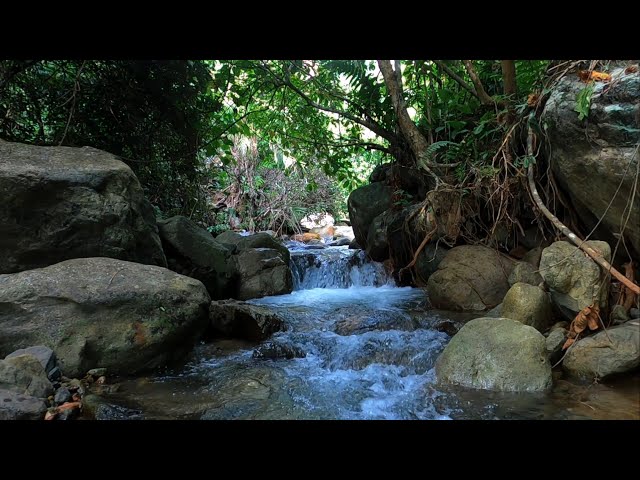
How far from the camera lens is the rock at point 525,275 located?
4695 mm

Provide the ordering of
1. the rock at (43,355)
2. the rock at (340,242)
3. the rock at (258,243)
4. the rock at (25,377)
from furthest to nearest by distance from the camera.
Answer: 1. the rock at (340,242)
2. the rock at (258,243)
3. the rock at (43,355)
4. the rock at (25,377)

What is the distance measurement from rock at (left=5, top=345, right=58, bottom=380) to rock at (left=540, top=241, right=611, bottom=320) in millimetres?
3553

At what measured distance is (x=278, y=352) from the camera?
3.84m

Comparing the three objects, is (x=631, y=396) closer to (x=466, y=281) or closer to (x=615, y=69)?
(x=615, y=69)

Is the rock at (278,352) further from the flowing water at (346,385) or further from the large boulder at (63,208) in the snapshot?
the large boulder at (63,208)

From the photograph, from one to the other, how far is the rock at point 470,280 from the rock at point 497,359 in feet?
5.82

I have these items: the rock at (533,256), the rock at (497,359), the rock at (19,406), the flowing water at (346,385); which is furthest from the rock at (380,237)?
the rock at (19,406)

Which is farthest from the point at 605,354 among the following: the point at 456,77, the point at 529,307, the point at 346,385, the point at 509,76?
the point at 456,77

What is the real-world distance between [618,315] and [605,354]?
18.4 inches

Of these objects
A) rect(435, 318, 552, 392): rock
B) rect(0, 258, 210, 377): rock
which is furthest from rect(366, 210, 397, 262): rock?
rect(0, 258, 210, 377): rock

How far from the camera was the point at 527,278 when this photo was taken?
4.73m

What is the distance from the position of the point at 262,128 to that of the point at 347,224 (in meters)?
5.75

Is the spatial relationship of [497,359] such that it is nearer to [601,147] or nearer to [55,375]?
[601,147]
